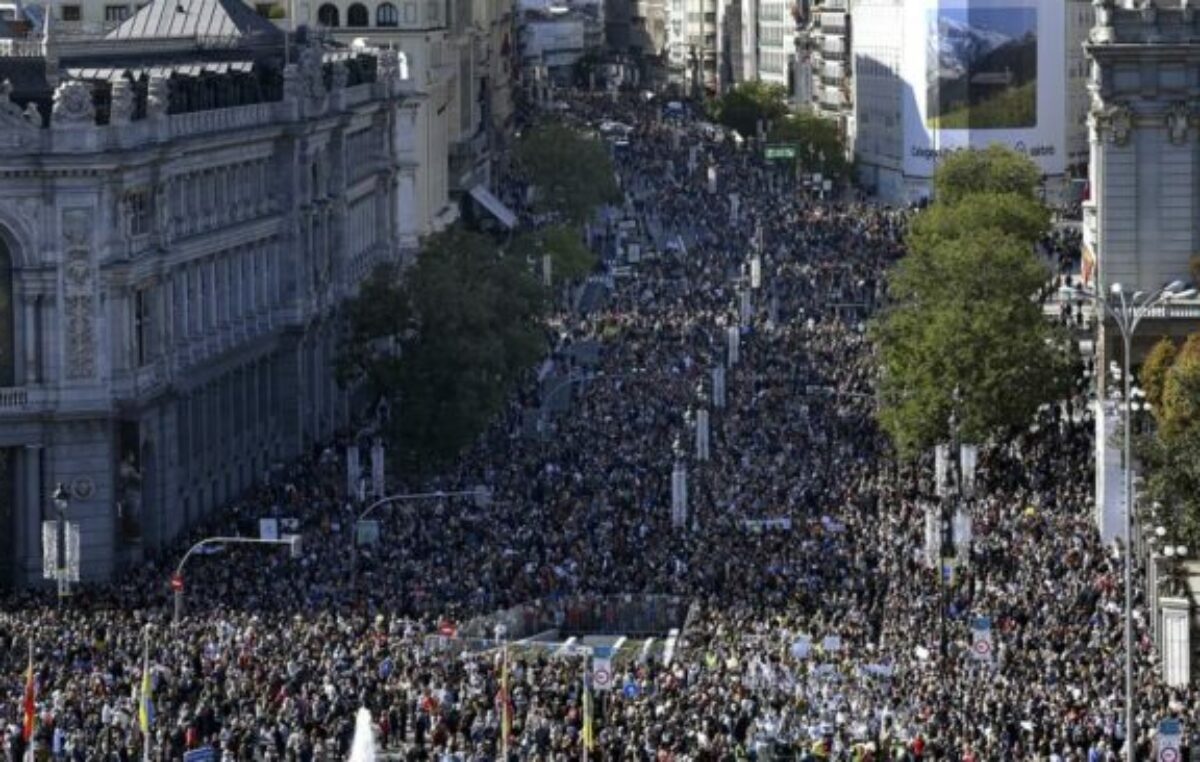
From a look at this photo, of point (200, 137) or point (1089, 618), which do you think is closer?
point (1089, 618)

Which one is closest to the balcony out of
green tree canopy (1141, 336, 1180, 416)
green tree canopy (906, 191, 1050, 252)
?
green tree canopy (1141, 336, 1180, 416)

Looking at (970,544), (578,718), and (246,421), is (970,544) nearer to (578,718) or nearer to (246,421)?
(578,718)

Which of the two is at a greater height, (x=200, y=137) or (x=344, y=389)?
(x=200, y=137)

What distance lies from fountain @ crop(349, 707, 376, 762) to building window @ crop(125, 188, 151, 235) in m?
34.6

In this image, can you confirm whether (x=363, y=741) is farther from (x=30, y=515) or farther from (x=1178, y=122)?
(x=1178, y=122)

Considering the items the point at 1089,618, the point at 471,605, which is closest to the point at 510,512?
Result: the point at 471,605

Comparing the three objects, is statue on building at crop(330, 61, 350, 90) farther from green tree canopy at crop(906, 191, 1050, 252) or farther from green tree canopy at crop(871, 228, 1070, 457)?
green tree canopy at crop(871, 228, 1070, 457)

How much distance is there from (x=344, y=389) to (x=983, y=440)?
993 inches

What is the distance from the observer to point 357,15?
18475cm

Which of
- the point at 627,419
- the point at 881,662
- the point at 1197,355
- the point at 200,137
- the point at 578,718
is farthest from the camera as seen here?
the point at 627,419

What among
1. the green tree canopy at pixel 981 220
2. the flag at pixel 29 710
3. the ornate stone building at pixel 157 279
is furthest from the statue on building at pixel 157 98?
the green tree canopy at pixel 981 220

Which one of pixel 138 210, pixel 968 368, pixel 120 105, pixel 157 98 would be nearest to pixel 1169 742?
pixel 120 105

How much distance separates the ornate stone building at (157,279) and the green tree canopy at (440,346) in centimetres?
230

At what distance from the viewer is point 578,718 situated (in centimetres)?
8181
